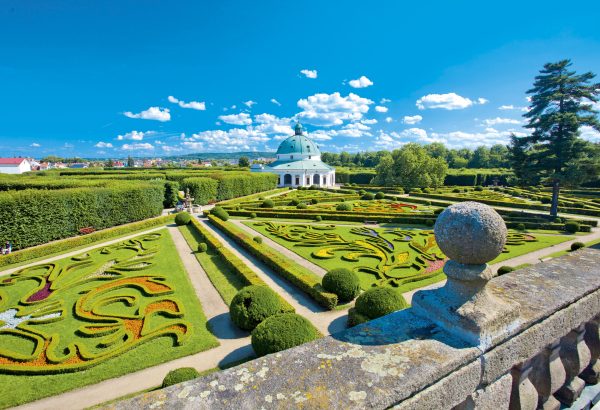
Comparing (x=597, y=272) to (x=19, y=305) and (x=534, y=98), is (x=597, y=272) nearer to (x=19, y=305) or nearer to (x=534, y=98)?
(x=19, y=305)

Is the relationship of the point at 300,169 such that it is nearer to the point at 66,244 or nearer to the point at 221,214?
the point at 221,214

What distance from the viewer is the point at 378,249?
59.7 ft

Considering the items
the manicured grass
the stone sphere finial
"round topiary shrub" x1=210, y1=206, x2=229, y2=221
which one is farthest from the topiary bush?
"round topiary shrub" x1=210, y1=206, x2=229, y2=221

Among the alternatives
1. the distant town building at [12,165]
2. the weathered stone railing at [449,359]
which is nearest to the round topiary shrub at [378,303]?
the weathered stone railing at [449,359]

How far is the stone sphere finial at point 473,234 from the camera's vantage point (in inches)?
98.8

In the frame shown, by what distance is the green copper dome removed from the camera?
83.8 meters

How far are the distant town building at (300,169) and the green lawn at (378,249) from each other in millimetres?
47305

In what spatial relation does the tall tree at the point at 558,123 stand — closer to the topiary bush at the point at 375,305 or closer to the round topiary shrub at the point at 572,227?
the round topiary shrub at the point at 572,227

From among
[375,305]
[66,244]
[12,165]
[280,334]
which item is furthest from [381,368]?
[12,165]

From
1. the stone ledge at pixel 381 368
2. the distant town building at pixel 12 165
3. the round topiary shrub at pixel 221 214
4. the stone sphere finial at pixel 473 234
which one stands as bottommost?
the round topiary shrub at pixel 221 214

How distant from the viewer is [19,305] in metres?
12.1

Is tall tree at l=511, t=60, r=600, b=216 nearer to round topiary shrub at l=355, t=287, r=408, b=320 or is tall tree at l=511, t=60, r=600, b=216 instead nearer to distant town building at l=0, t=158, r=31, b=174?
round topiary shrub at l=355, t=287, r=408, b=320

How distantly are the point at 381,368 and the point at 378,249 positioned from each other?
16.4 m

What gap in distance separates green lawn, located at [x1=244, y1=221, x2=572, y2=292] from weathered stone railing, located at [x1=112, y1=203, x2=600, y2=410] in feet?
33.2
